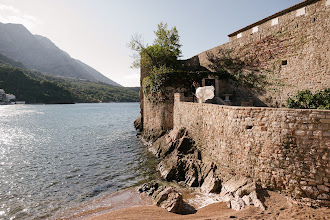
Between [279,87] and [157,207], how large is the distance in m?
15.0

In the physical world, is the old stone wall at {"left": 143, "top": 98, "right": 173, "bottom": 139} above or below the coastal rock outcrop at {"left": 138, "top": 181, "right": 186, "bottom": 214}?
above

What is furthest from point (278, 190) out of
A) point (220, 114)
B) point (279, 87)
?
point (279, 87)

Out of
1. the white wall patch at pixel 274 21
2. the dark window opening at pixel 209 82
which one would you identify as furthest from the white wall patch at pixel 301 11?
the dark window opening at pixel 209 82

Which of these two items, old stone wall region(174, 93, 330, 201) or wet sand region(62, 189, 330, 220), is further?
old stone wall region(174, 93, 330, 201)

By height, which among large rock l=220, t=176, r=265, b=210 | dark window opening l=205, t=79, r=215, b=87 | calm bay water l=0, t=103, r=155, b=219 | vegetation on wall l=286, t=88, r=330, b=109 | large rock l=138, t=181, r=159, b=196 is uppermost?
dark window opening l=205, t=79, r=215, b=87

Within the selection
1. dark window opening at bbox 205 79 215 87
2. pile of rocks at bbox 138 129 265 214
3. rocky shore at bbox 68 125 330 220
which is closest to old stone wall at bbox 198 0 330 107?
dark window opening at bbox 205 79 215 87

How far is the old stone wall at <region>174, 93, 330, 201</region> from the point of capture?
6914 mm

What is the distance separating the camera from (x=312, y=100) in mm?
12758

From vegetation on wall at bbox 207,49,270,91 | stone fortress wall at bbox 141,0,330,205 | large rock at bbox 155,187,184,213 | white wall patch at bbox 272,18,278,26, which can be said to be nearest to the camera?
stone fortress wall at bbox 141,0,330,205

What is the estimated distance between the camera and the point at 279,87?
16875 mm

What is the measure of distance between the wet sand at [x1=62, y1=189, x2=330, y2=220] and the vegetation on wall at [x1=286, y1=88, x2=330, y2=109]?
7.32 m

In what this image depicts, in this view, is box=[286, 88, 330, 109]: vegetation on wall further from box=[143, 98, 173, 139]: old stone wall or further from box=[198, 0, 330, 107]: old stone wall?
box=[143, 98, 173, 139]: old stone wall

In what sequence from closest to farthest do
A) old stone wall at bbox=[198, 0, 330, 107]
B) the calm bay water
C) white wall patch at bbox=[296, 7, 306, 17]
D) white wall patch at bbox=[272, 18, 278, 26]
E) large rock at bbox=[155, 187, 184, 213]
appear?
large rock at bbox=[155, 187, 184, 213]
the calm bay water
old stone wall at bbox=[198, 0, 330, 107]
white wall patch at bbox=[296, 7, 306, 17]
white wall patch at bbox=[272, 18, 278, 26]

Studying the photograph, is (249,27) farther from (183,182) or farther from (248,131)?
(183,182)
